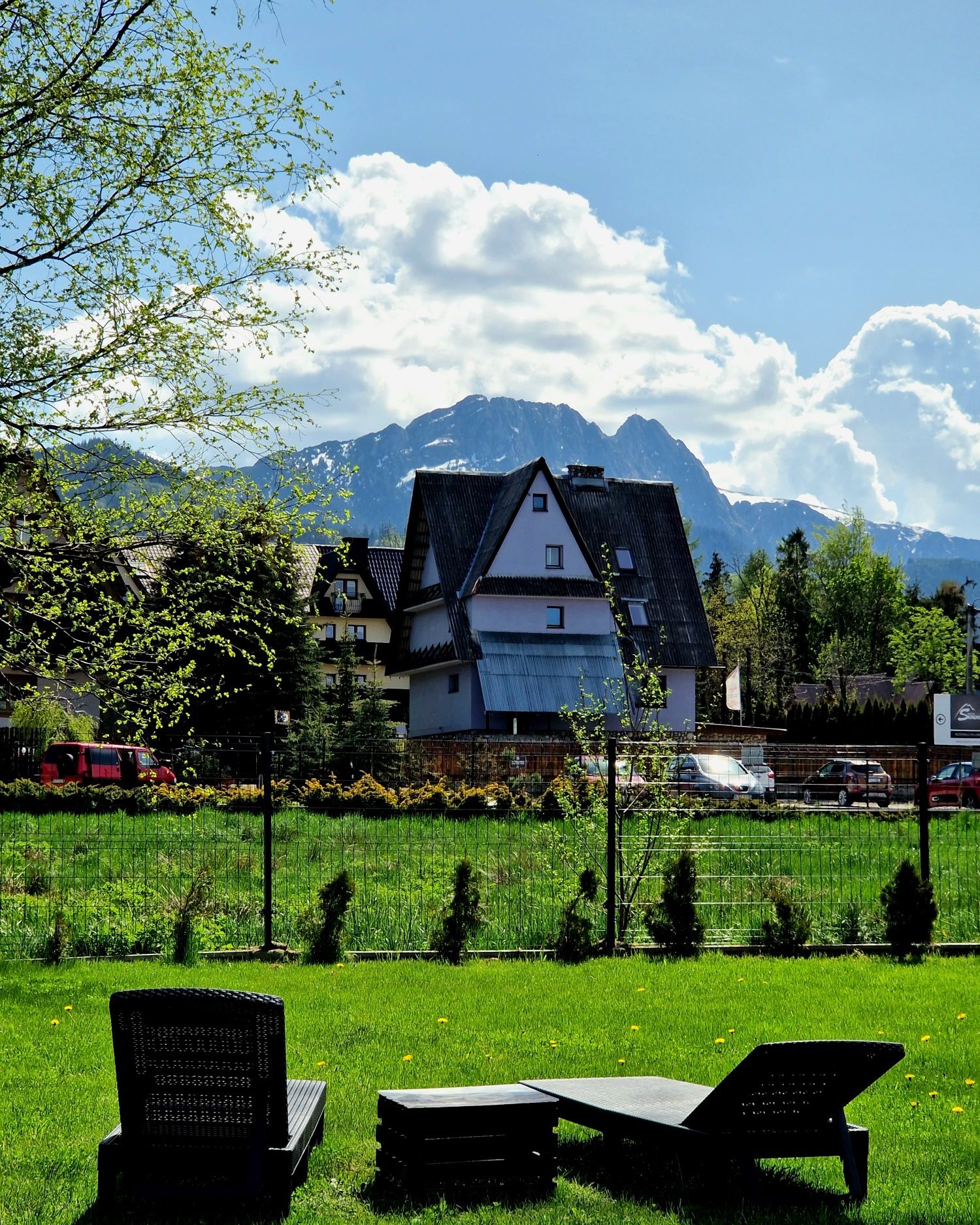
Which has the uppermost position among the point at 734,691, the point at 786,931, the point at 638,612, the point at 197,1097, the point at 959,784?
the point at 638,612

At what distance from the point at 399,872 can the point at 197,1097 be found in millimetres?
10308

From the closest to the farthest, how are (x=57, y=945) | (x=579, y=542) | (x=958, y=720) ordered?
(x=57, y=945) < (x=958, y=720) < (x=579, y=542)

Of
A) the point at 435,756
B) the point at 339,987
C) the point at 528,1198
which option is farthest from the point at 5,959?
the point at 435,756

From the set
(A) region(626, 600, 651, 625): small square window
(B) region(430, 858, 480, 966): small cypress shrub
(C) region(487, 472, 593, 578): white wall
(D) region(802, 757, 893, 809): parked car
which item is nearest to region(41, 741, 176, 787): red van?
(D) region(802, 757, 893, 809): parked car

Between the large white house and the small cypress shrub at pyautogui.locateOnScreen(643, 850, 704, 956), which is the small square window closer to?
the large white house

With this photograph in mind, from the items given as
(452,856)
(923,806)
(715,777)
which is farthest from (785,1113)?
(715,777)

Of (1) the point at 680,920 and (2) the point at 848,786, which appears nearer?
(1) the point at 680,920

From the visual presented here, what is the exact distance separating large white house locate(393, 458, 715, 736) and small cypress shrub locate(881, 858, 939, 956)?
33833mm

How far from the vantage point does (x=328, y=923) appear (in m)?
12.5

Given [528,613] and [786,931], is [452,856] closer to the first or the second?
[786,931]

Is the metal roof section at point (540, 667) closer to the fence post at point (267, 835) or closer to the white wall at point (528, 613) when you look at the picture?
the white wall at point (528, 613)

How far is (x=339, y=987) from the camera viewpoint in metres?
10.9

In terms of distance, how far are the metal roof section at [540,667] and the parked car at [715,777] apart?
92.4ft

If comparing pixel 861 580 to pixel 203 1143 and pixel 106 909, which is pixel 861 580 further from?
pixel 203 1143
